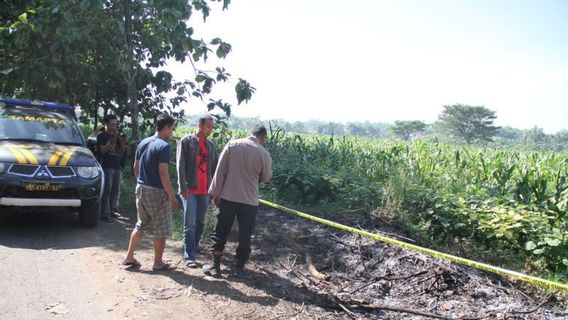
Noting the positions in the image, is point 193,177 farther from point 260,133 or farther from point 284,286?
point 284,286

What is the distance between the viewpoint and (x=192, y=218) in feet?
18.6

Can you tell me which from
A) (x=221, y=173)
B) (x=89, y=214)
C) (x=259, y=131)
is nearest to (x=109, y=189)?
(x=89, y=214)

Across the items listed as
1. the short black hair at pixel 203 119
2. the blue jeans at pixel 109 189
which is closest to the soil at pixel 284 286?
the blue jeans at pixel 109 189

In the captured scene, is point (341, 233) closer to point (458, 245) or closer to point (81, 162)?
point (458, 245)

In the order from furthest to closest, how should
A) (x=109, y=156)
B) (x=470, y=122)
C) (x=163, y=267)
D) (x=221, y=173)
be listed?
(x=470, y=122)
(x=109, y=156)
(x=163, y=267)
(x=221, y=173)

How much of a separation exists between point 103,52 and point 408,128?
91.5 meters

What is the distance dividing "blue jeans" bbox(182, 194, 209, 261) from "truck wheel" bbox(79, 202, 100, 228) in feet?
7.24

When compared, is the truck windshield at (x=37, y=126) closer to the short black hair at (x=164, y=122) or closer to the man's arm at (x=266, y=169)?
the short black hair at (x=164, y=122)

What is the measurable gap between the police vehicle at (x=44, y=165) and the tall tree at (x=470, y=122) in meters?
81.5

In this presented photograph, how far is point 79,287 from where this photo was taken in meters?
4.79

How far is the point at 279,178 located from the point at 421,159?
5.40 metres

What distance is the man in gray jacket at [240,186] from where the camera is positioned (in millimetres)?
5250

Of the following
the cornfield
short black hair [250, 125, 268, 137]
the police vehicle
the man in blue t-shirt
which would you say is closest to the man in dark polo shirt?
the police vehicle

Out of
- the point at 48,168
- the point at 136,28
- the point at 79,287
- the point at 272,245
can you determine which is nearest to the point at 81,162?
→ the point at 48,168
